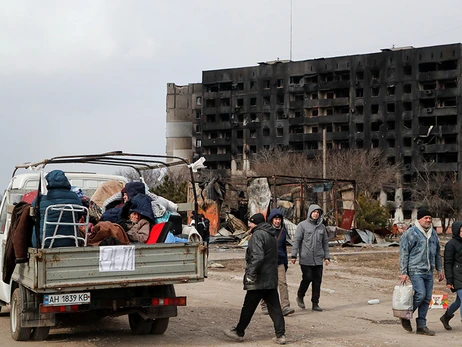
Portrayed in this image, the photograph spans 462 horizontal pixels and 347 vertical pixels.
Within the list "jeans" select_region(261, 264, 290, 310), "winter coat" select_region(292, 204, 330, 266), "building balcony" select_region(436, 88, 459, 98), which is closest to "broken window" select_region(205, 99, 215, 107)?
"building balcony" select_region(436, 88, 459, 98)

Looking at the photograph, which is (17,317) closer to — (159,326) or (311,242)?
(159,326)

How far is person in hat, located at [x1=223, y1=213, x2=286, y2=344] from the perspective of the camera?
10953mm

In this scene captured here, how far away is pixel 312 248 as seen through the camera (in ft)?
48.3

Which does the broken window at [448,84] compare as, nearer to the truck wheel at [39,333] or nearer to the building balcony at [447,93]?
the building balcony at [447,93]

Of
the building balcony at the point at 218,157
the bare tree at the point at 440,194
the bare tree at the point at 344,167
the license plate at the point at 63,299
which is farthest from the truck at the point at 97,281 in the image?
the building balcony at the point at 218,157

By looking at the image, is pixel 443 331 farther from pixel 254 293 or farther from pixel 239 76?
pixel 239 76

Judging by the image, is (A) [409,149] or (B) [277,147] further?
(B) [277,147]

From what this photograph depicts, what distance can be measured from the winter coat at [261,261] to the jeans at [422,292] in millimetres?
2261

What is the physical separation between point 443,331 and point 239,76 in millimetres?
111558

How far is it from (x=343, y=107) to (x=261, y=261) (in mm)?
106204

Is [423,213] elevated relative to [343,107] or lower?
lower

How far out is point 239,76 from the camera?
403 feet

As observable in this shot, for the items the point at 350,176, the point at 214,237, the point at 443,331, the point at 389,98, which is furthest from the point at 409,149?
the point at 443,331

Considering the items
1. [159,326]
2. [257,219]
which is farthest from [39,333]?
[257,219]
